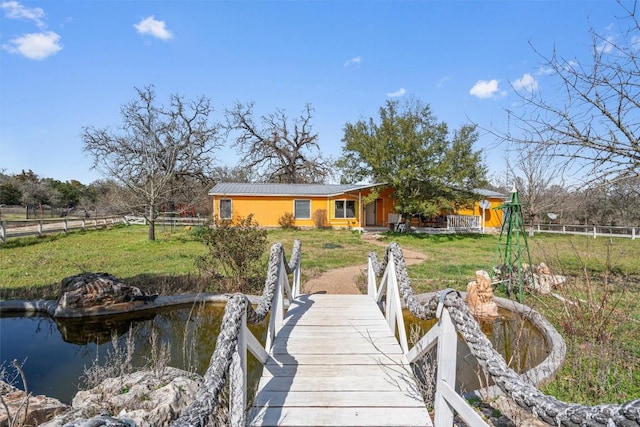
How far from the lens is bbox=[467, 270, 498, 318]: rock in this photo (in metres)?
6.07

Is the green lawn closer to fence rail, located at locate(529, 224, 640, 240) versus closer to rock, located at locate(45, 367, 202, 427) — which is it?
rock, located at locate(45, 367, 202, 427)

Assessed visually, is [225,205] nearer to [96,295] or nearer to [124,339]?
[96,295]

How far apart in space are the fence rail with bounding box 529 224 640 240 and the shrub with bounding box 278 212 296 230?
14.8 meters

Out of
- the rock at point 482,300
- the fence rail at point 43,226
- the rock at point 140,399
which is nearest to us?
the rock at point 140,399

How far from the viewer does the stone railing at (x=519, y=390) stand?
1.02 metres

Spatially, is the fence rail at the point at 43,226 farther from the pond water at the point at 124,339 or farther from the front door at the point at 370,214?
the front door at the point at 370,214

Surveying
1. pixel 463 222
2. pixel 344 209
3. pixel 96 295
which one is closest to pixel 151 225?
pixel 96 295

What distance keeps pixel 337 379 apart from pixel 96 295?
553 centimetres

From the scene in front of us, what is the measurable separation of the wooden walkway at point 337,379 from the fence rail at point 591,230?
60.5 ft

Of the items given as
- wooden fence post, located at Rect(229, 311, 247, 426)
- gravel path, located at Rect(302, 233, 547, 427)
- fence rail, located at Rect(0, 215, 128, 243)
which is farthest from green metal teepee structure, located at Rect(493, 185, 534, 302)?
fence rail, located at Rect(0, 215, 128, 243)

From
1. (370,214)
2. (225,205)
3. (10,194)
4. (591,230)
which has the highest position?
(10,194)

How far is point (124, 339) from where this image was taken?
5305 mm

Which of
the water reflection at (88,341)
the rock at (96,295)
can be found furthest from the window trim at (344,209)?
the rock at (96,295)

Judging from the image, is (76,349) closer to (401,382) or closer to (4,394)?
(4,394)
